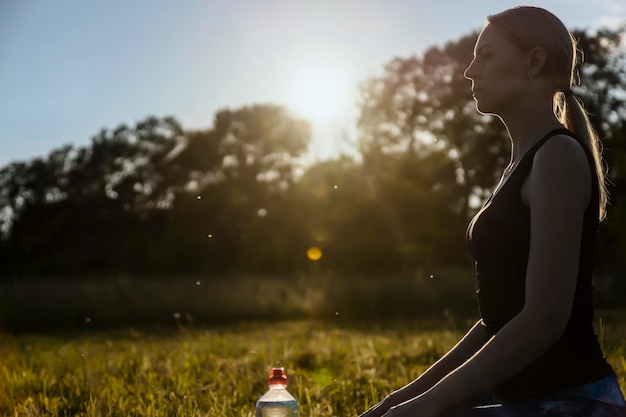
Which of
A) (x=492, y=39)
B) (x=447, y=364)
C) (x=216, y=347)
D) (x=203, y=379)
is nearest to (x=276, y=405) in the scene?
(x=447, y=364)

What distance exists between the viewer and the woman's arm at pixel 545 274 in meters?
2.12

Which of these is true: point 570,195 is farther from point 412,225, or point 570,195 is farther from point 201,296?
point 412,225

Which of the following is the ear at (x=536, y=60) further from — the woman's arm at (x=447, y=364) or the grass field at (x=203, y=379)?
the grass field at (x=203, y=379)

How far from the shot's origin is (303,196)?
92.3ft

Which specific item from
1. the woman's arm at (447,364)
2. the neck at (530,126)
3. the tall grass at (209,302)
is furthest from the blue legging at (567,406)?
the tall grass at (209,302)

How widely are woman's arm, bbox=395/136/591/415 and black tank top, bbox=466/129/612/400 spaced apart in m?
0.11

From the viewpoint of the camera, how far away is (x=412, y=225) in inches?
1062

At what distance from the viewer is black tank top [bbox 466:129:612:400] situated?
230 cm

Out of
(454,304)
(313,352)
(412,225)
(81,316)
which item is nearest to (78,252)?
(81,316)

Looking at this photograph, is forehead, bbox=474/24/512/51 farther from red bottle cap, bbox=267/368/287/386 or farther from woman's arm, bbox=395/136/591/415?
red bottle cap, bbox=267/368/287/386

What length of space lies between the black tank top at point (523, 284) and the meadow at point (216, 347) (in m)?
2.79

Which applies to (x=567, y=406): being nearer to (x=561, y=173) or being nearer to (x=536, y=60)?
(x=561, y=173)

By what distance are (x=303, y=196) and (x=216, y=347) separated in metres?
19.3

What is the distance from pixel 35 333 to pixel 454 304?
371 inches
